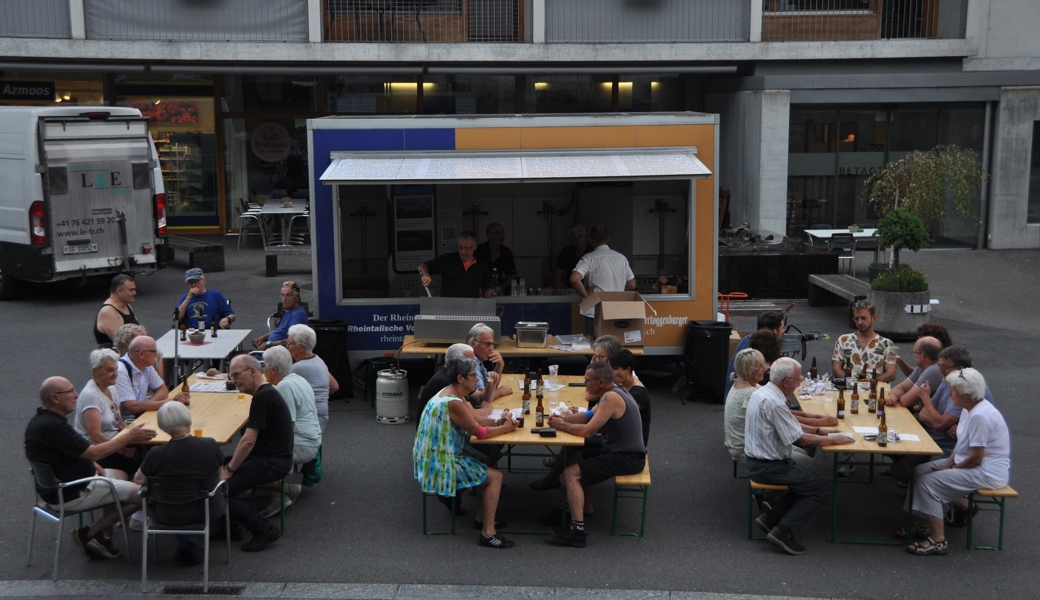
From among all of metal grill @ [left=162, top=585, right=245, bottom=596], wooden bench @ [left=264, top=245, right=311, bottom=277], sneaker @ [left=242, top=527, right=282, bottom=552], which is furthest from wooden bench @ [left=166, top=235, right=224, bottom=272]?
metal grill @ [left=162, top=585, right=245, bottom=596]

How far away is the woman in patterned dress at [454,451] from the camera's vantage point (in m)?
7.60

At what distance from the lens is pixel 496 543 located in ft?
25.2

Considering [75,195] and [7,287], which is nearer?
[75,195]

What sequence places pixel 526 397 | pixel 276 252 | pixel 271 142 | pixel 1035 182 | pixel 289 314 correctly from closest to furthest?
pixel 526 397
pixel 289 314
pixel 276 252
pixel 1035 182
pixel 271 142

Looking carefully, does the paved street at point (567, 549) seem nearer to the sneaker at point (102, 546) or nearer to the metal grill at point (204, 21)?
the sneaker at point (102, 546)

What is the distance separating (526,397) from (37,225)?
1040 centimetres

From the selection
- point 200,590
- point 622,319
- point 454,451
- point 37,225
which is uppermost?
point 37,225

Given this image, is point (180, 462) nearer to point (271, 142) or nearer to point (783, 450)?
point (783, 450)

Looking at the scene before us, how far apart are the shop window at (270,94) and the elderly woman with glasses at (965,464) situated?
19.0 metres

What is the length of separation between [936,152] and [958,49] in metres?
2.33

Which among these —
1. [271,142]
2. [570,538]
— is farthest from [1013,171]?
[570,538]

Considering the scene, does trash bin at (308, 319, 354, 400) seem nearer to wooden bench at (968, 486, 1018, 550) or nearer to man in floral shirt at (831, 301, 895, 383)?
man in floral shirt at (831, 301, 895, 383)

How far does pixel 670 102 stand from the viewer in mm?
24719

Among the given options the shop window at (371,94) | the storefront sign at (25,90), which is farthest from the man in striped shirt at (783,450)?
the storefront sign at (25,90)
